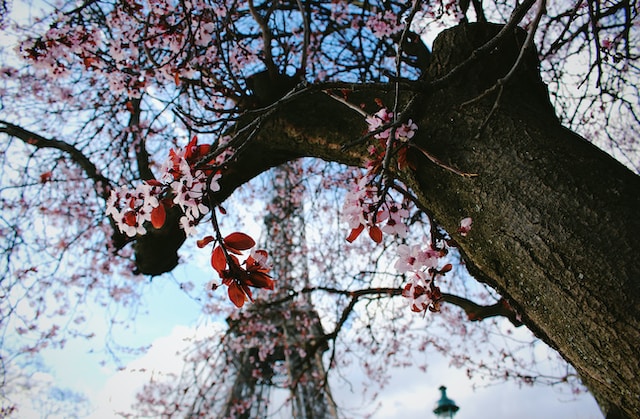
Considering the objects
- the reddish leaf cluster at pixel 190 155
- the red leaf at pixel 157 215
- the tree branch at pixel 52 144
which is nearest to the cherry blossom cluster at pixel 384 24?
the tree branch at pixel 52 144

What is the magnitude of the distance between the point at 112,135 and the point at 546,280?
450 centimetres

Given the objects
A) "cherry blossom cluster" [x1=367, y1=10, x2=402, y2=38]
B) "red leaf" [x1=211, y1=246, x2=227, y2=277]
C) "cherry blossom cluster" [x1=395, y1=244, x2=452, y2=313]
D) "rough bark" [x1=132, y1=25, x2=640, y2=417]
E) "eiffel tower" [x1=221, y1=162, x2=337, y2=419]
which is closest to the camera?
"rough bark" [x1=132, y1=25, x2=640, y2=417]

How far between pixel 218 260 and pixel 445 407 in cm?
459

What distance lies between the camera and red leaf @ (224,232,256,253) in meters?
1.05

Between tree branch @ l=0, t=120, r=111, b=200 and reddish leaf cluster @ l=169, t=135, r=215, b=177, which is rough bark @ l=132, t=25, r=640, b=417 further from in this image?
tree branch @ l=0, t=120, r=111, b=200

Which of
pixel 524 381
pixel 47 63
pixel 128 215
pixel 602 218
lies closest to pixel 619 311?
pixel 602 218

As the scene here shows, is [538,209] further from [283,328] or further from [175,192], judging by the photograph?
[283,328]

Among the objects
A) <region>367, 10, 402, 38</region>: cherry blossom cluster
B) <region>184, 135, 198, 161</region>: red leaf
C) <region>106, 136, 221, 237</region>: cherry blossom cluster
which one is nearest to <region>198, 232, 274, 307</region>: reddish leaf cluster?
<region>106, 136, 221, 237</region>: cherry blossom cluster

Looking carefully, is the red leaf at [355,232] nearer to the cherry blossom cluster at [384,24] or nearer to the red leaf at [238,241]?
the red leaf at [238,241]

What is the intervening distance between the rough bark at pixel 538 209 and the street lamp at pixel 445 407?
402 centimetres

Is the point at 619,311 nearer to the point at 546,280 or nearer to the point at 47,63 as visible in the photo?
the point at 546,280

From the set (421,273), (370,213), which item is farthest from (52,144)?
(421,273)

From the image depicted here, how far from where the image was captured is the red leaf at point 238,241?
3.43 ft

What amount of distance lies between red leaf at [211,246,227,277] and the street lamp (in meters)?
4.48
